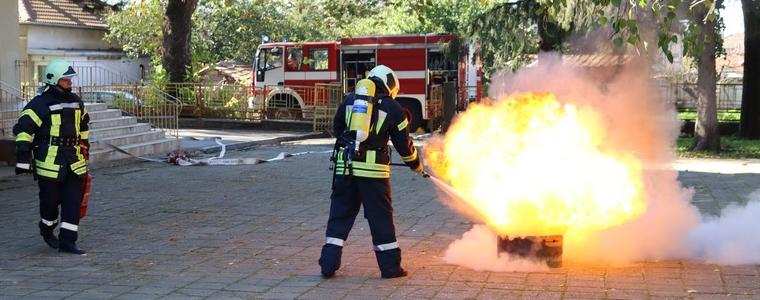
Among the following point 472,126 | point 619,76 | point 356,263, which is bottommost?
point 356,263

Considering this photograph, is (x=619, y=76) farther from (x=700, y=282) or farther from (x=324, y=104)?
(x=324, y=104)

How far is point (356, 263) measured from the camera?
7.06 m

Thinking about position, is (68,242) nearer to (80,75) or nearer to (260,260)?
(260,260)

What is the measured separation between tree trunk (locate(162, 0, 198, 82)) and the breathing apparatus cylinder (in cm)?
2190

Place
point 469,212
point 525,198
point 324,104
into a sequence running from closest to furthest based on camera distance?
point 525,198 → point 469,212 → point 324,104

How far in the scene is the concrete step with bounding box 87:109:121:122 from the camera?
17.0 metres

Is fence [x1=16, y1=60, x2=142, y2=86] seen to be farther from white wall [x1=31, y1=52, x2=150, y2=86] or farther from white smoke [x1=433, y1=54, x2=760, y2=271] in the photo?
white smoke [x1=433, y1=54, x2=760, y2=271]

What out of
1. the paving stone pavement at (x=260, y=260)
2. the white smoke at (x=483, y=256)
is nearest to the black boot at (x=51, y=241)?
the paving stone pavement at (x=260, y=260)

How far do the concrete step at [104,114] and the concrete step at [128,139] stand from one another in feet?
2.34

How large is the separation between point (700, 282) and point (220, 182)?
28.2ft

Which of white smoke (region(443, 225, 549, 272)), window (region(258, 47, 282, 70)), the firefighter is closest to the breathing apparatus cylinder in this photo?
white smoke (region(443, 225, 549, 272))

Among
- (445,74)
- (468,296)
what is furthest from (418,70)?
(468,296)

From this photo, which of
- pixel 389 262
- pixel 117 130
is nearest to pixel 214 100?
pixel 117 130

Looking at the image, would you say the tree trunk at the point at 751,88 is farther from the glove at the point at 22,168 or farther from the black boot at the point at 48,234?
the glove at the point at 22,168
